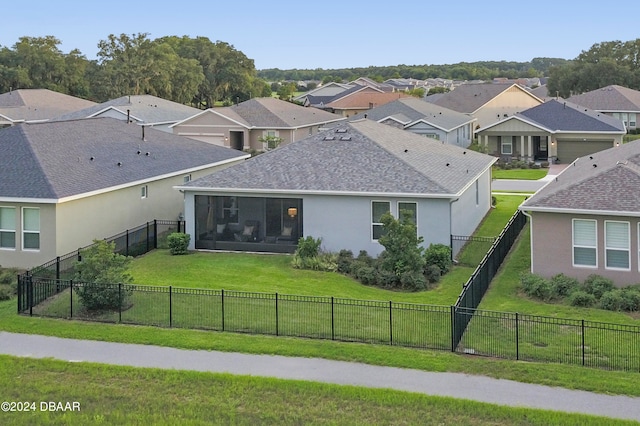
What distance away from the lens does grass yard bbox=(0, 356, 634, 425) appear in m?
13.5

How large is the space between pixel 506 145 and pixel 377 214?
37.8 metres

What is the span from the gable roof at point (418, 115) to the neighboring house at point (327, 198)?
3117cm

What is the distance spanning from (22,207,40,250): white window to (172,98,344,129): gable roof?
38.8 meters

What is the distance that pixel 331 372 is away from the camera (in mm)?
15852

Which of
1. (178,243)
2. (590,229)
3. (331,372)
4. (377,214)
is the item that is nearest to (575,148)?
(377,214)

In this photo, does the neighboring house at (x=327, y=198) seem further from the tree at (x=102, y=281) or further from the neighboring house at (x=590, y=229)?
the tree at (x=102, y=281)

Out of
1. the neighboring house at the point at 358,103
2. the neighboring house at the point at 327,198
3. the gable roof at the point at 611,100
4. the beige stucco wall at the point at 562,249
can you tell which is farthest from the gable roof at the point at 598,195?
the neighboring house at the point at 358,103

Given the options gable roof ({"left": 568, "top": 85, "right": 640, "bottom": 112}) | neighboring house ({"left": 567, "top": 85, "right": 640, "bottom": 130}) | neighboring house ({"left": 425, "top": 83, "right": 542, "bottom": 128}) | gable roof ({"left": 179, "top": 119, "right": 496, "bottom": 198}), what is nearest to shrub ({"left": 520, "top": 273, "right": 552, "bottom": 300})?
gable roof ({"left": 179, "top": 119, "right": 496, "bottom": 198})

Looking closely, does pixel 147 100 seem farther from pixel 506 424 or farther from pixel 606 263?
pixel 506 424

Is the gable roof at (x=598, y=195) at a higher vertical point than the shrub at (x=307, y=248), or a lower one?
higher

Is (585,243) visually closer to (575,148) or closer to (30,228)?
(30,228)

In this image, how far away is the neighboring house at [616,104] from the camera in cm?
7550

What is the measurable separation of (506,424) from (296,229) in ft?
52.0

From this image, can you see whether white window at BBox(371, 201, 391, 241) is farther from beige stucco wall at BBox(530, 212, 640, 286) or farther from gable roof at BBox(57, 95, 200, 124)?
gable roof at BBox(57, 95, 200, 124)
